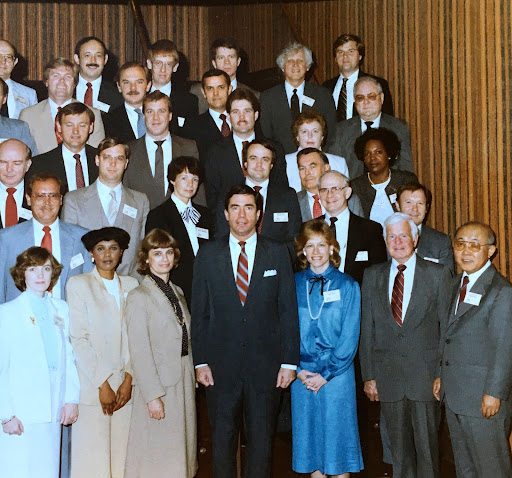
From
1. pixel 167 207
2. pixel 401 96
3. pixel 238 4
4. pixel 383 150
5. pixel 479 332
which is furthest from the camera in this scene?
pixel 238 4

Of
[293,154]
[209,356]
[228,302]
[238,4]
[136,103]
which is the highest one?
[238,4]

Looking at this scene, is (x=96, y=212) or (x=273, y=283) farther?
(x=96, y=212)

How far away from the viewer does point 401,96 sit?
244 inches

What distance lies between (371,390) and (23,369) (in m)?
1.91

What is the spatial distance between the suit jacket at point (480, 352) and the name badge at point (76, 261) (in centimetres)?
213

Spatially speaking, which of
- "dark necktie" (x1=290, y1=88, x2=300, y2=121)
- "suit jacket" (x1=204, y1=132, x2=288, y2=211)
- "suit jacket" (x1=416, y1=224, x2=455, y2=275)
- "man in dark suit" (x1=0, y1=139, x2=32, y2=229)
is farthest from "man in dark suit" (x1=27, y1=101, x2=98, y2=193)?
"suit jacket" (x1=416, y1=224, x2=455, y2=275)

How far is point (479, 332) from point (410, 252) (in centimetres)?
58

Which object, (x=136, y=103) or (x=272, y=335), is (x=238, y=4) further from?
(x=272, y=335)

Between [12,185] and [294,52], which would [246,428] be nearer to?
[12,185]

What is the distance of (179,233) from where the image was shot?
463cm

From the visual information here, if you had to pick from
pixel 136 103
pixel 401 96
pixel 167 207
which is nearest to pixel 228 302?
pixel 167 207

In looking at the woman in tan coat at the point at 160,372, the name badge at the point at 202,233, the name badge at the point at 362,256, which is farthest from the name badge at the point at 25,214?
the name badge at the point at 362,256

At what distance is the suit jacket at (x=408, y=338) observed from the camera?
4.23 meters

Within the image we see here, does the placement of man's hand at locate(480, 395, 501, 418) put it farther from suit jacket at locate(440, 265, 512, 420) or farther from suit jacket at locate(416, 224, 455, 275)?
suit jacket at locate(416, 224, 455, 275)
